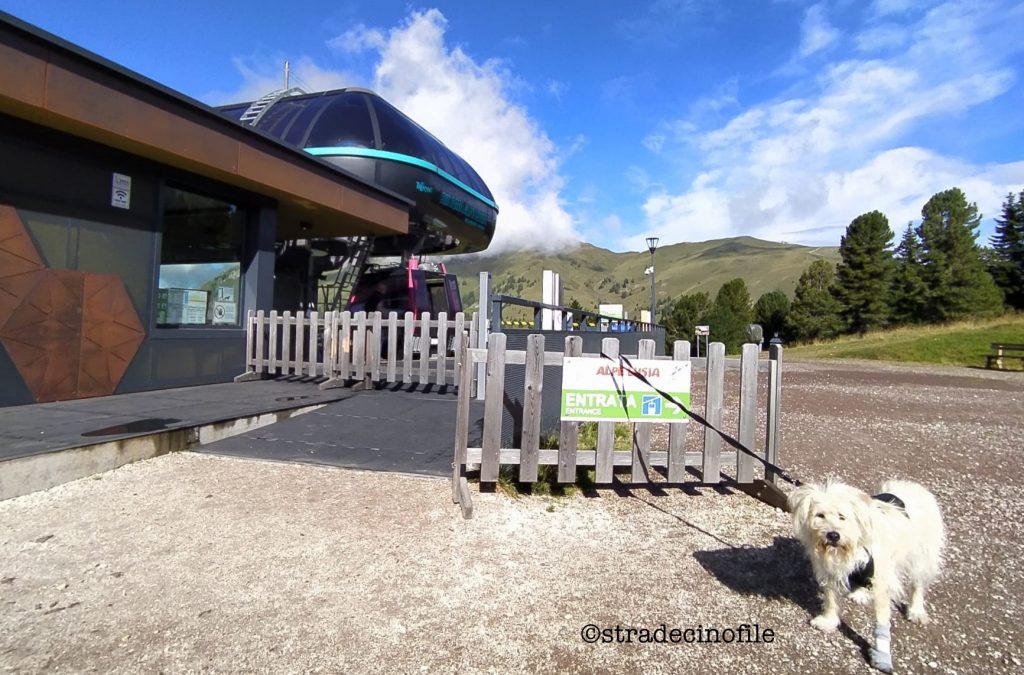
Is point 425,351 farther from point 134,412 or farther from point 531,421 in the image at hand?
point 531,421

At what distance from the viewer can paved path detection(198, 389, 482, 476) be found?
5.28 meters

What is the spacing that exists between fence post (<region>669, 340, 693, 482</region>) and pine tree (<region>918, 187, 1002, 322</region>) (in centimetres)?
5200

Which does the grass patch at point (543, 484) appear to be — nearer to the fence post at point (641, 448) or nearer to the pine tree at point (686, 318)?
the fence post at point (641, 448)

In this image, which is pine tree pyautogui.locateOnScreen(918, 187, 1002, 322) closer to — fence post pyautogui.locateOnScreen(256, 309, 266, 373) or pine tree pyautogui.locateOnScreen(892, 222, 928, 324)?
pine tree pyautogui.locateOnScreen(892, 222, 928, 324)

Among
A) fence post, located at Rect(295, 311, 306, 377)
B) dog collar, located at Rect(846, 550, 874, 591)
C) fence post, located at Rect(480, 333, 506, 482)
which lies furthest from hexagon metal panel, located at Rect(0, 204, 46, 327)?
dog collar, located at Rect(846, 550, 874, 591)

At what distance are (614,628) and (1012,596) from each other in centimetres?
232

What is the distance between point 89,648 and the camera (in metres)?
2.45

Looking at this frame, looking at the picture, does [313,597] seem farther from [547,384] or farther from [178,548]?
[547,384]

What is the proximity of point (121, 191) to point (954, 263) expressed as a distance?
57.8 metres

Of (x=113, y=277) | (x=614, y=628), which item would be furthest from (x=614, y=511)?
(x=113, y=277)

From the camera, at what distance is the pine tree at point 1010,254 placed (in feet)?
156

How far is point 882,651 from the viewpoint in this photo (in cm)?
248

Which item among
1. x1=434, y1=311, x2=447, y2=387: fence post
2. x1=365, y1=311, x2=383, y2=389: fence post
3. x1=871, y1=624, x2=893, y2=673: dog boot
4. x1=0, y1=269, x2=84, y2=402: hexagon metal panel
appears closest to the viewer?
x1=871, y1=624, x2=893, y2=673: dog boot

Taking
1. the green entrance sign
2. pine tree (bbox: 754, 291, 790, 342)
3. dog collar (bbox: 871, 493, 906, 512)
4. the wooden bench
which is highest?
pine tree (bbox: 754, 291, 790, 342)
